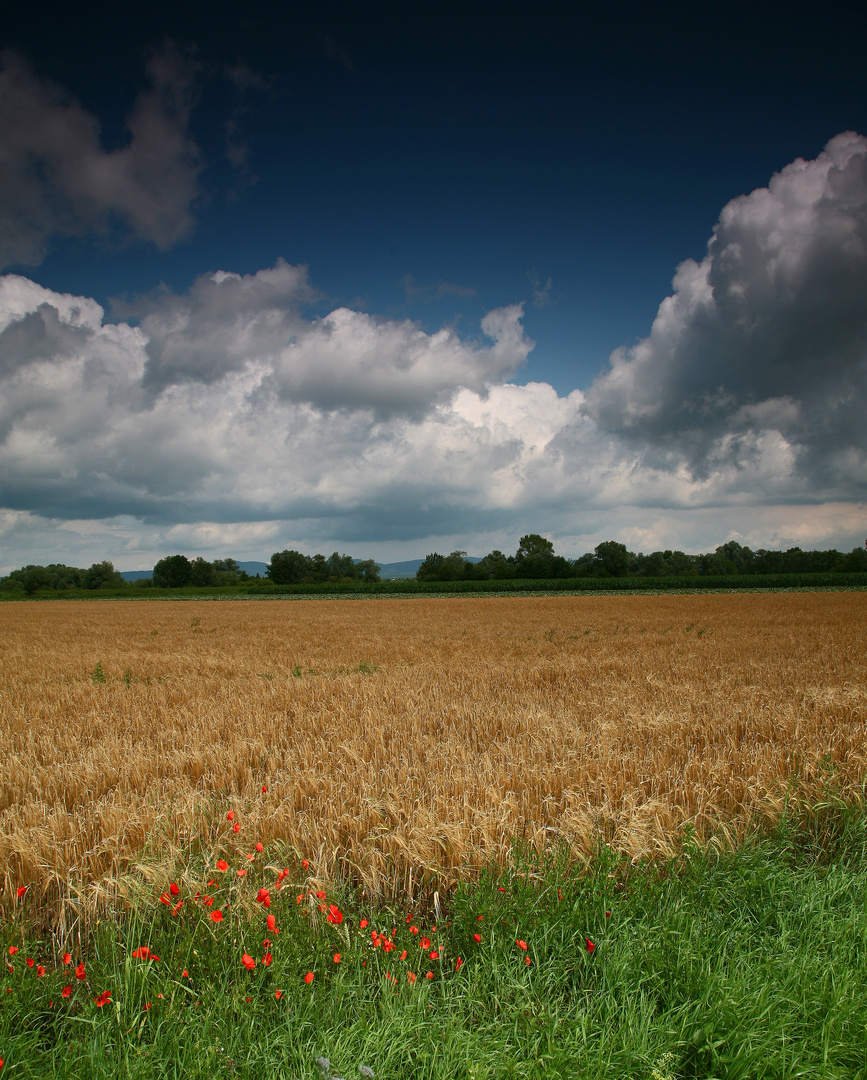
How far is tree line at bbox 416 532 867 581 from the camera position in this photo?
106 metres

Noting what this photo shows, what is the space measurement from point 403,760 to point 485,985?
309 centimetres

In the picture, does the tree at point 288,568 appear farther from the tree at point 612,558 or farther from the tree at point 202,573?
the tree at point 612,558

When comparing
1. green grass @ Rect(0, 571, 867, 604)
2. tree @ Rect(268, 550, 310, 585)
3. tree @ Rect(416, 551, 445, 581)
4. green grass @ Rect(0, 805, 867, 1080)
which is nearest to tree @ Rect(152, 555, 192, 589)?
tree @ Rect(268, 550, 310, 585)

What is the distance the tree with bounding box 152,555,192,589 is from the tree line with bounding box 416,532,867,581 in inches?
2615

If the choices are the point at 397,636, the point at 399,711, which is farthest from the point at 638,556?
the point at 399,711

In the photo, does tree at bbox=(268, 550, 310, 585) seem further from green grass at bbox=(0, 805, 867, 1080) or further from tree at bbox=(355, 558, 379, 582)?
green grass at bbox=(0, 805, 867, 1080)

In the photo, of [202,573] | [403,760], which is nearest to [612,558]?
[202,573]

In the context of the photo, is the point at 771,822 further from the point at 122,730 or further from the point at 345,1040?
the point at 122,730

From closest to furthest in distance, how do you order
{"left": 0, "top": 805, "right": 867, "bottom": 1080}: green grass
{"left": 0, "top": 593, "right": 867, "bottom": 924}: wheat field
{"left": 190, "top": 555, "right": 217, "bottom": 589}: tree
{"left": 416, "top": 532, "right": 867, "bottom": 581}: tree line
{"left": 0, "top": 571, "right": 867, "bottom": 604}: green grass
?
1. {"left": 0, "top": 805, "right": 867, "bottom": 1080}: green grass
2. {"left": 0, "top": 593, "right": 867, "bottom": 924}: wheat field
3. {"left": 0, "top": 571, "right": 867, "bottom": 604}: green grass
4. {"left": 416, "top": 532, "right": 867, "bottom": 581}: tree line
5. {"left": 190, "top": 555, "right": 217, "bottom": 589}: tree

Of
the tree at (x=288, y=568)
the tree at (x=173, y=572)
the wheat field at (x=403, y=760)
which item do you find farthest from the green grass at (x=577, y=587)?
the wheat field at (x=403, y=760)

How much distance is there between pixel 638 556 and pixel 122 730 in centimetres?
14647

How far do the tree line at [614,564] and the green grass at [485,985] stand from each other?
97.5 meters

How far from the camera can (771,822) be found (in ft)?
15.2

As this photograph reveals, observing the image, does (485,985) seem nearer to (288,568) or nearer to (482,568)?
(482,568)
